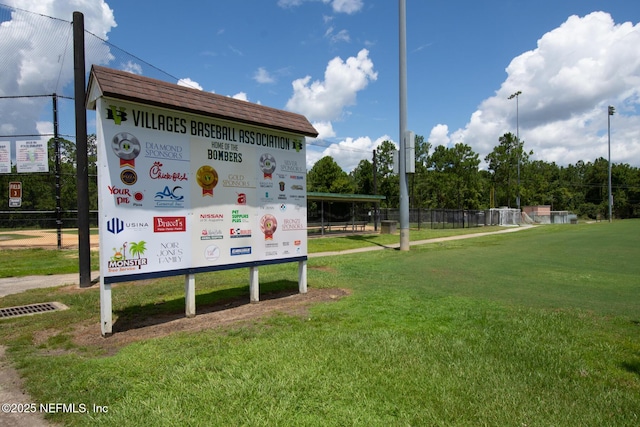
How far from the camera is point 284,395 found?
11.2ft

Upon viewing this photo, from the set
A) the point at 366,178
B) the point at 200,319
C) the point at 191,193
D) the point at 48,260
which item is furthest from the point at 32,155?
the point at 366,178

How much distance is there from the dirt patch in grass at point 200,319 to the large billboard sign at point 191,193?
78cm

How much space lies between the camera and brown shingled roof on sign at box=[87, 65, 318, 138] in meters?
5.53

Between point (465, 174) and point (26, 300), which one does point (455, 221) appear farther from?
point (26, 300)

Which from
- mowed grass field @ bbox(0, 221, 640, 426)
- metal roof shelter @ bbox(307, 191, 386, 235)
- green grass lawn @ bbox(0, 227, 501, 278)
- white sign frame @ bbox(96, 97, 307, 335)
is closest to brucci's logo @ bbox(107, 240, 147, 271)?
white sign frame @ bbox(96, 97, 307, 335)

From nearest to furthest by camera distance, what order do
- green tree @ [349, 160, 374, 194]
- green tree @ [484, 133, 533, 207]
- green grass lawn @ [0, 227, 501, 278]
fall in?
1. green grass lawn @ [0, 227, 501, 278]
2. green tree @ [484, 133, 533, 207]
3. green tree @ [349, 160, 374, 194]

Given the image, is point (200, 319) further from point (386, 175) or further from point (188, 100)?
point (386, 175)

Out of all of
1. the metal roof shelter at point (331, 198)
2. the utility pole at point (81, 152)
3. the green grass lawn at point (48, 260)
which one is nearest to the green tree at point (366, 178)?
the metal roof shelter at point (331, 198)

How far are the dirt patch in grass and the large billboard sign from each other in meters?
0.78

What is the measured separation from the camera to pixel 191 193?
20.9 ft

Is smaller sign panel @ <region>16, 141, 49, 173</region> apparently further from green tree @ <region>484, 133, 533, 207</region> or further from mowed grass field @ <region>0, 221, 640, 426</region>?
green tree @ <region>484, 133, 533, 207</region>

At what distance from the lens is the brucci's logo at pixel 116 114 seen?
554 centimetres

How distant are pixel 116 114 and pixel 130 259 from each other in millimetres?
2065

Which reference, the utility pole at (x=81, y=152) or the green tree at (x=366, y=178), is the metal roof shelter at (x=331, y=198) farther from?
the green tree at (x=366, y=178)
